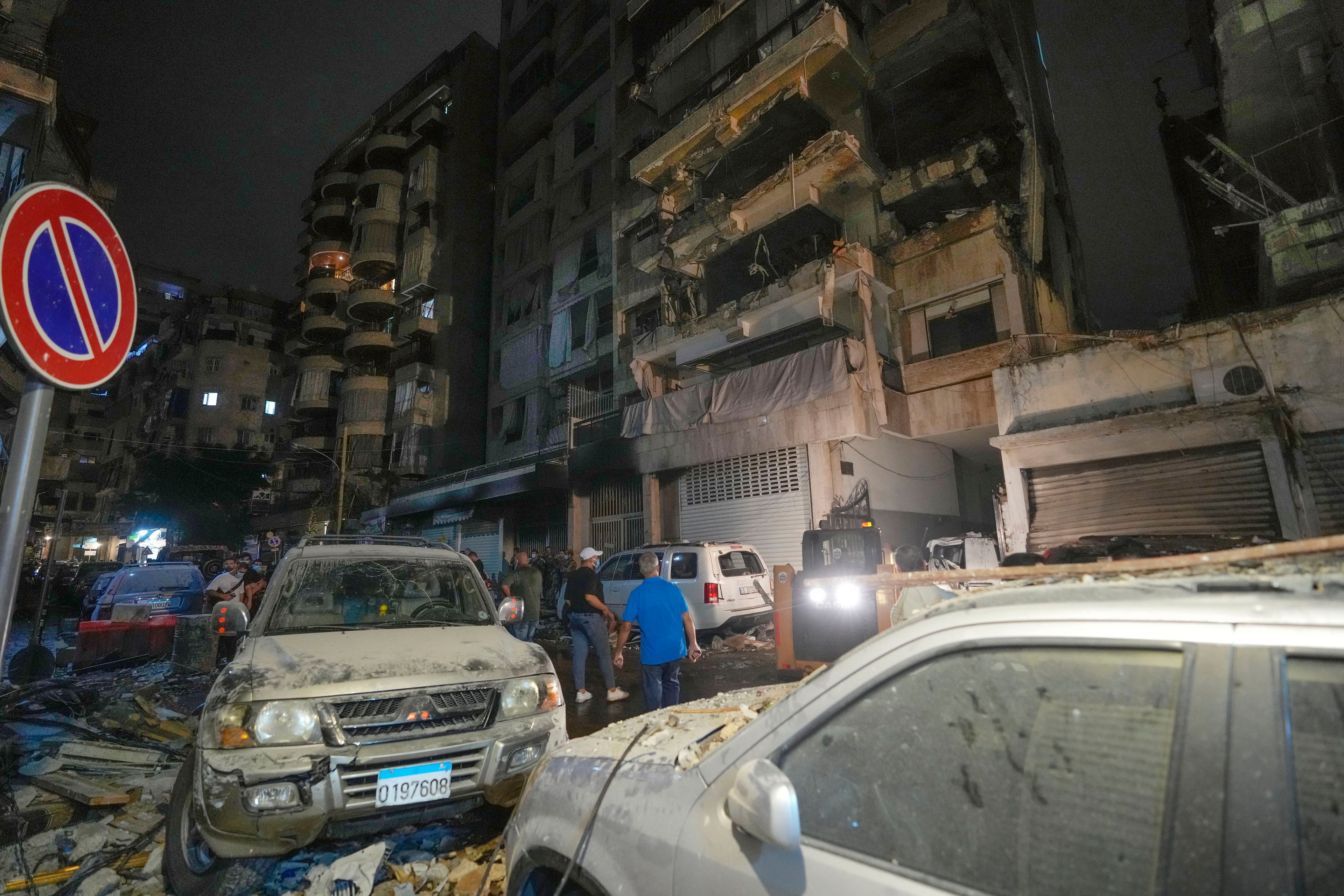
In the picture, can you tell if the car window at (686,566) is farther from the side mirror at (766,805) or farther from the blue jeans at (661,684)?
the side mirror at (766,805)

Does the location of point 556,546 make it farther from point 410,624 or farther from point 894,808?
point 894,808

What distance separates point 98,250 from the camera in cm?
245

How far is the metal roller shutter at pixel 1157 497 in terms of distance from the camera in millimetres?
9039

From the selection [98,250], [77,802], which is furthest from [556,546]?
[98,250]

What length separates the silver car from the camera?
3.10 ft

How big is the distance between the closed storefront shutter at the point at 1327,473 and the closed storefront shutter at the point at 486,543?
21.4 metres

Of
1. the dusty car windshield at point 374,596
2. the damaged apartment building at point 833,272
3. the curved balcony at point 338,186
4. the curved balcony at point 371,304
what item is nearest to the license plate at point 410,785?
the dusty car windshield at point 374,596

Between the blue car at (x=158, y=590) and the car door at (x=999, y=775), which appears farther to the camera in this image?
the blue car at (x=158, y=590)

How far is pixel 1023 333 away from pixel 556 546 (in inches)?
619

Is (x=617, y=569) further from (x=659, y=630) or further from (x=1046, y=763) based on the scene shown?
(x=1046, y=763)

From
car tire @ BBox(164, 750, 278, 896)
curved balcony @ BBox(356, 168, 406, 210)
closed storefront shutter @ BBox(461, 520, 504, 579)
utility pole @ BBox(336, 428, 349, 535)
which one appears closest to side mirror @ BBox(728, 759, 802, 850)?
car tire @ BBox(164, 750, 278, 896)

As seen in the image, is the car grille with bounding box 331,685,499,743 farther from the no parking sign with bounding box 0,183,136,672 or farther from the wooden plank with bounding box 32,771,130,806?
the wooden plank with bounding box 32,771,130,806

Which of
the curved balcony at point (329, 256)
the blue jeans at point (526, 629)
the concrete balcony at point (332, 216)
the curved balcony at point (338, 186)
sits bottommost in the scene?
the blue jeans at point (526, 629)

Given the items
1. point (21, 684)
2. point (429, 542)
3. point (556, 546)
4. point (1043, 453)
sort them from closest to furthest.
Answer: point (429, 542)
point (21, 684)
point (1043, 453)
point (556, 546)
